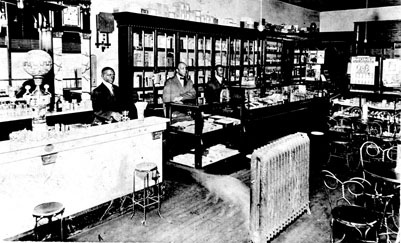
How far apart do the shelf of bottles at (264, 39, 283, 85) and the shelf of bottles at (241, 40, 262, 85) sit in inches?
13.4

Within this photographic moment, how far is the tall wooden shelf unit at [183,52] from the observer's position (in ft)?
21.1

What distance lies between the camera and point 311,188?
18.2 feet

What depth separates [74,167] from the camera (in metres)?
4.06

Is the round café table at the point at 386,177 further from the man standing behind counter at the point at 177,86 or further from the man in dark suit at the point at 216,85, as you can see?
the man in dark suit at the point at 216,85

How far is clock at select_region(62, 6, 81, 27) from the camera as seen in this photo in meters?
5.99

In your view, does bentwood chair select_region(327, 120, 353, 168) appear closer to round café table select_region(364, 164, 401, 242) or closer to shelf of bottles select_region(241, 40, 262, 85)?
shelf of bottles select_region(241, 40, 262, 85)

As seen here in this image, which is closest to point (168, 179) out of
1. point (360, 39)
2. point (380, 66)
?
point (380, 66)

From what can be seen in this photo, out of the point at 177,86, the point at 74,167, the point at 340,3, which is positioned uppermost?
the point at 340,3

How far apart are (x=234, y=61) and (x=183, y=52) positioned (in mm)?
1569

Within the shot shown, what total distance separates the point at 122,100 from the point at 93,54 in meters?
0.90

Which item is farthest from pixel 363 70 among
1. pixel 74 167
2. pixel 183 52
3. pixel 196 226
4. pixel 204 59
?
pixel 74 167

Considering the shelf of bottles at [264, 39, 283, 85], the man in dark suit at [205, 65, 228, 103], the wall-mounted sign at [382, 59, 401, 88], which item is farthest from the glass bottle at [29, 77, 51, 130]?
the wall-mounted sign at [382, 59, 401, 88]

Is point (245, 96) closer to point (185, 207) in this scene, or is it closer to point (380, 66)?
point (185, 207)

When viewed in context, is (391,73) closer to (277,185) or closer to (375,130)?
(375,130)
